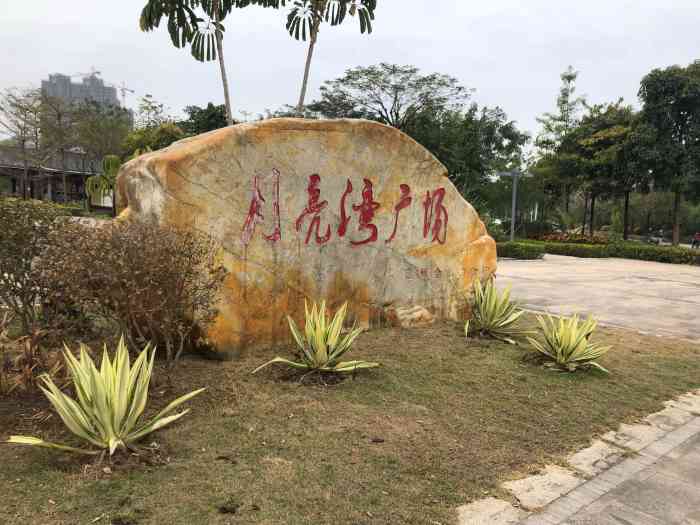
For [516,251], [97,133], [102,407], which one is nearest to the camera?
[102,407]

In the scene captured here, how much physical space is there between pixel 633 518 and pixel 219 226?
356 centimetres

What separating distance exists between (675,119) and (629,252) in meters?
5.86

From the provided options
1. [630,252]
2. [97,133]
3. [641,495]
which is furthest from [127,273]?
[97,133]

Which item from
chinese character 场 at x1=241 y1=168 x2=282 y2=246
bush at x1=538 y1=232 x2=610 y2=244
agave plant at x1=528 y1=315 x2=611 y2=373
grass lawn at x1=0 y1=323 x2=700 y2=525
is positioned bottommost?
grass lawn at x1=0 y1=323 x2=700 y2=525

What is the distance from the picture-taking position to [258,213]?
16.1 feet

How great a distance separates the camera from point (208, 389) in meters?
3.97

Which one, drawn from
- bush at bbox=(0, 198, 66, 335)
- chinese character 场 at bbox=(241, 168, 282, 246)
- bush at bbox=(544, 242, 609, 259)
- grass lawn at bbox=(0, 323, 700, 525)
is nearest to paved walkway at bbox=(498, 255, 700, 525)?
grass lawn at bbox=(0, 323, 700, 525)

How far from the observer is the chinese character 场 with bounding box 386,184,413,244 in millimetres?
6121

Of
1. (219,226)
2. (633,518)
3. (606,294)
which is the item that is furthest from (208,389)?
(606,294)

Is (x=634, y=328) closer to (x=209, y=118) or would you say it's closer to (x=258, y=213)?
(x=258, y=213)

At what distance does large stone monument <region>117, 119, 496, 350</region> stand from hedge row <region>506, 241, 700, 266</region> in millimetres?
14878

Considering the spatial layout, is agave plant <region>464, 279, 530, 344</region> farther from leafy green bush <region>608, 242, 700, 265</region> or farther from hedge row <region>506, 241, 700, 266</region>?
leafy green bush <region>608, 242, 700, 265</region>

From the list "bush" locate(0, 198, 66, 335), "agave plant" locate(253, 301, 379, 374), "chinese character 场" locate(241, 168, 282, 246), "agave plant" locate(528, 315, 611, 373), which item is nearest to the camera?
"bush" locate(0, 198, 66, 335)

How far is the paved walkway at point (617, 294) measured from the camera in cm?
838
